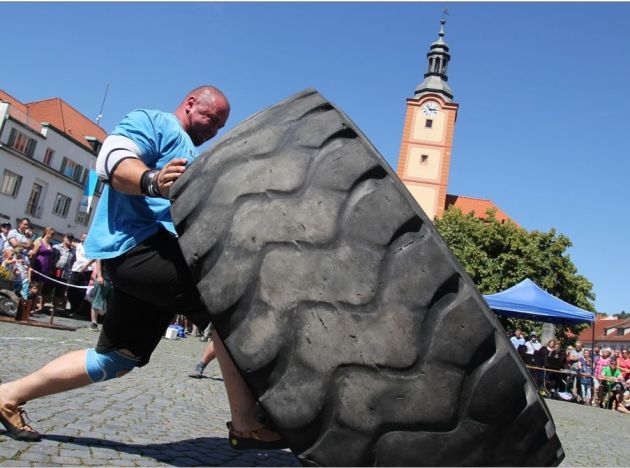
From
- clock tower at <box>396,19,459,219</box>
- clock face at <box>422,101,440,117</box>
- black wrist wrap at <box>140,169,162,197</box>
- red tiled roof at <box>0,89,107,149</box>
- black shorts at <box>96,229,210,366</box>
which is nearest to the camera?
black wrist wrap at <box>140,169,162,197</box>

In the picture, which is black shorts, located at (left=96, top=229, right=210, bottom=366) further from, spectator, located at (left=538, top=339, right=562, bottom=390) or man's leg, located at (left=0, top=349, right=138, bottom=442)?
spectator, located at (left=538, top=339, right=562, bottom=390)

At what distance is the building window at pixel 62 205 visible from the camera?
46.8 meters

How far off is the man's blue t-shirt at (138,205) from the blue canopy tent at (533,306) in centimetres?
1322

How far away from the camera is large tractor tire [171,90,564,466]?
1.42 m

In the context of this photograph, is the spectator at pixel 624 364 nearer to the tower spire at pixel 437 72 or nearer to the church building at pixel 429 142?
the church building at pixel 429 142

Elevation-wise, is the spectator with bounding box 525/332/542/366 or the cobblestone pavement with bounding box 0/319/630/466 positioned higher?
the spectator with bounding box 525/332/542/366

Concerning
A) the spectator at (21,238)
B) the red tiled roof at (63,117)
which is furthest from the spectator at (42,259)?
the red tiled roof at (63,117)

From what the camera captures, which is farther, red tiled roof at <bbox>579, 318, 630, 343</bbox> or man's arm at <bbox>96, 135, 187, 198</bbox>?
red tiled roof at <bbox>579, 318, 630, 343</bbox>

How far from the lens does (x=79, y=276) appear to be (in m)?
11.8

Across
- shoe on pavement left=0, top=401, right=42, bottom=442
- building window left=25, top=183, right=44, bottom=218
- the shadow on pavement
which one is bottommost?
the shadow on pavement

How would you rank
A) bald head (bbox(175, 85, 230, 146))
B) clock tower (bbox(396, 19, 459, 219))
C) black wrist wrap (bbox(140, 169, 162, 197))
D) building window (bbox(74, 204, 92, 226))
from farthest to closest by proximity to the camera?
clock tower (bbox(396, 19, 459, 219))
building window (bbox(74, 204, 92, 226))
bald head (bbox(175, 85, 230, 146))
black wrist wrap (bbox(140, 169, 162, 197))

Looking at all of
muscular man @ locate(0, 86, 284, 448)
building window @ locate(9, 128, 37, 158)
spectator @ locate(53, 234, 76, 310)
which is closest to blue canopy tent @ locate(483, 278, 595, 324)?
spectator @ locate(53, 234, 76, 310)

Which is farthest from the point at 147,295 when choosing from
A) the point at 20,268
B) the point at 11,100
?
the point at 11,100

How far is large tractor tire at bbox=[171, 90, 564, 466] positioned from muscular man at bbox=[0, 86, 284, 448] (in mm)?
509
